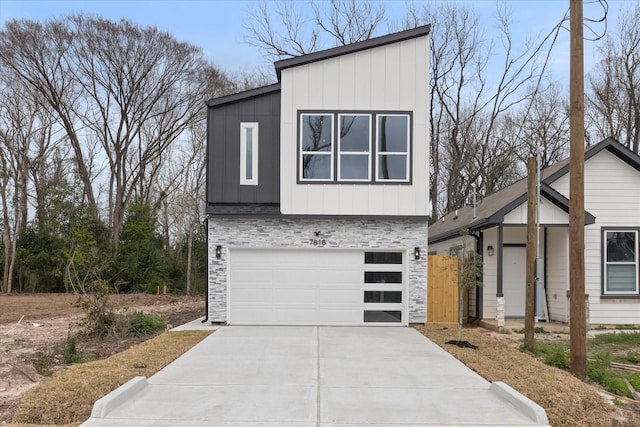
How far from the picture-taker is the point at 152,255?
29516mm

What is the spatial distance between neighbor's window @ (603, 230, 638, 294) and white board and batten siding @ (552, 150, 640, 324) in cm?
23

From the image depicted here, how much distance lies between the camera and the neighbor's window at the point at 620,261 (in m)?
15.0

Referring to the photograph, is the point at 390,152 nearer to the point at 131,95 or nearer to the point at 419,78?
the point at 419,78

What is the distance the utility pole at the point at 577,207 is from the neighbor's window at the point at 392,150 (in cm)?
548

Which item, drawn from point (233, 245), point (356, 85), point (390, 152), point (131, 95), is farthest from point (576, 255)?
point (131, 95)

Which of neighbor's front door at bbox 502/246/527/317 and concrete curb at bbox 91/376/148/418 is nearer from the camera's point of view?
concrete curb at bbox 91/376/148/418

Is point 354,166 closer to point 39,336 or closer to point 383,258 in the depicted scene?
point 383,258

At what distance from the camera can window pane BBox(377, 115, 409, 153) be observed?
13.8 meters

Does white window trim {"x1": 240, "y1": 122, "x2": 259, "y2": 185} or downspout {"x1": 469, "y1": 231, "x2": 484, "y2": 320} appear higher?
white window trim {"x1": 240, "y1": 122, "x2": 259, "y2": 185}

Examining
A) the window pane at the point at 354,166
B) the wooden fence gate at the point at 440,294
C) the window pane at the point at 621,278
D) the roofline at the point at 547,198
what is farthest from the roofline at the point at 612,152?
the window pane at the point at 354,166

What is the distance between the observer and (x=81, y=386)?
274 inches

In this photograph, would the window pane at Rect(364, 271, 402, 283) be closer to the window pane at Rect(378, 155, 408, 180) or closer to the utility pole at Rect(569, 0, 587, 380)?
the window pane at Rect(378, 155, 408, 180)

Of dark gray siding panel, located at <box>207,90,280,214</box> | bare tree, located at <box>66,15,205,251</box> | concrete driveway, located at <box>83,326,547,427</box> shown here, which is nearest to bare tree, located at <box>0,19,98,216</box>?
bare tree, located at <box>66,15,205,251</box>

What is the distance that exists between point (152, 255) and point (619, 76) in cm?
2684
